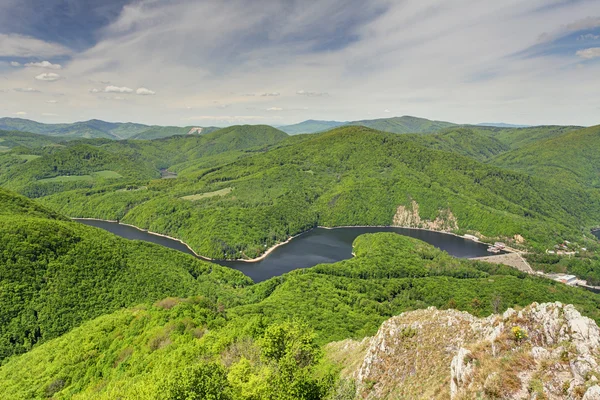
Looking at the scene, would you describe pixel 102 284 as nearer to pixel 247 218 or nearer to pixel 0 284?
pixel 0 284

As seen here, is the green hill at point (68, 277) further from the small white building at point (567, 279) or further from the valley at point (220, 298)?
the small white building at point (567, 279)

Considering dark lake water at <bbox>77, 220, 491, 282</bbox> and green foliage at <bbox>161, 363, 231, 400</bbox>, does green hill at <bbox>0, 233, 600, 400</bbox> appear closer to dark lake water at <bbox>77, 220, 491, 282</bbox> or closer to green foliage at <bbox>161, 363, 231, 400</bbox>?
green foliage at <bbox>161, 363, 231, 400</bbox>

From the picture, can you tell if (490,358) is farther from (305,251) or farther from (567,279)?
(567,279)

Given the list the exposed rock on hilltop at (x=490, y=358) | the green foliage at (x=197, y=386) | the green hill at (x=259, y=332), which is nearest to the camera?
the exposed rock on hilltop at (x=490, y=358)

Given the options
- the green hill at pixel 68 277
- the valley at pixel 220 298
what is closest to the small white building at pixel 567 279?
the valley at pixel 220 298

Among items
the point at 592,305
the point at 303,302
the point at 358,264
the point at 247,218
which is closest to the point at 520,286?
the point at 592,305
